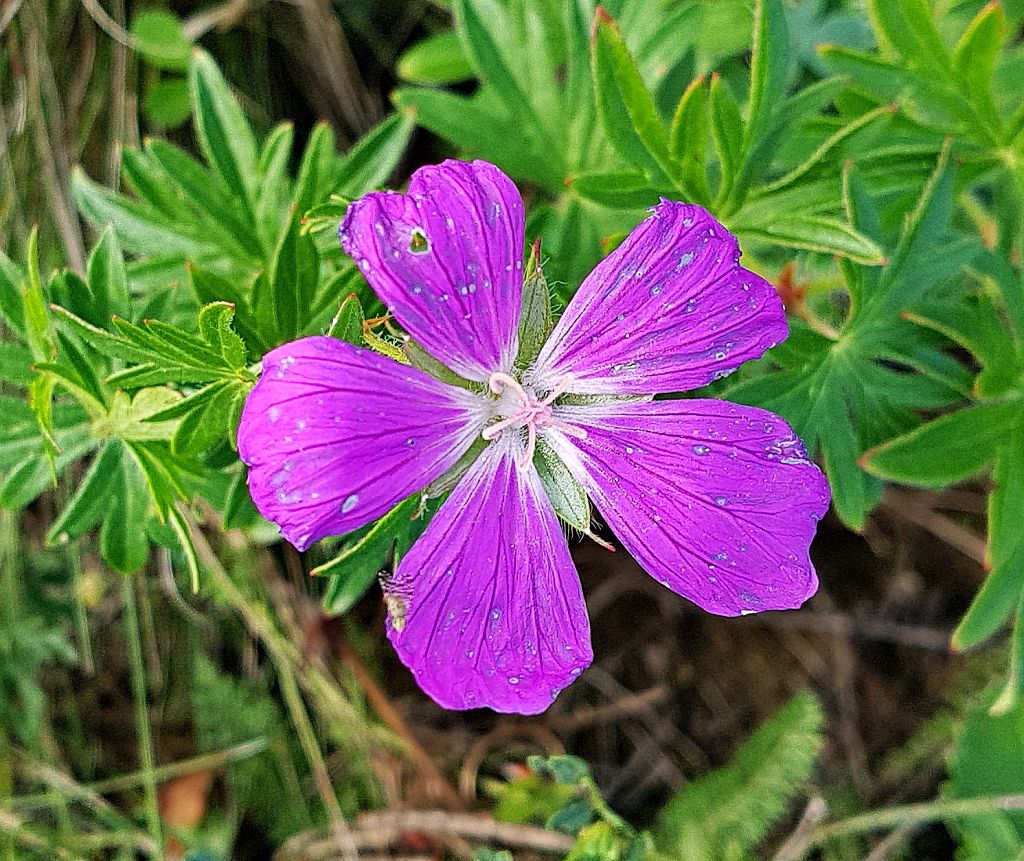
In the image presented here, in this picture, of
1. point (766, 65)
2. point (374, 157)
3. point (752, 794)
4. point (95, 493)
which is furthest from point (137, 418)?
point (752, 794)

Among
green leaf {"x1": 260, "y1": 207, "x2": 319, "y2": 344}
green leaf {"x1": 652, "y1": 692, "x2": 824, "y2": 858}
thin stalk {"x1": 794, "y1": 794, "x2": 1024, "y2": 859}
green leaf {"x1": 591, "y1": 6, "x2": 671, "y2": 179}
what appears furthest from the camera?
green leaf {"x1": 652, "y1": 692, "x2": 824, "y2": 858}

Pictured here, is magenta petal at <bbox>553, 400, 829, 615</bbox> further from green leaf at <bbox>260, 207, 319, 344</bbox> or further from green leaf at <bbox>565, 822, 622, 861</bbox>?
green leaf at <bbox>565, 822, 622, 861</bbox>

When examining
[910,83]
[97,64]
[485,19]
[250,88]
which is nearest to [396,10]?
[250,88]

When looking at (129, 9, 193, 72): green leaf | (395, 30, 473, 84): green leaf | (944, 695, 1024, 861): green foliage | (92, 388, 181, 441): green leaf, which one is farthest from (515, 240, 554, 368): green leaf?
(944, 695, 1024, 861): green foliage

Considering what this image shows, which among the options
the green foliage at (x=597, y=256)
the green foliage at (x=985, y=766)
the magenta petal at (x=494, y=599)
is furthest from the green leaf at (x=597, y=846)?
the green foliage at (x=985, y=766)

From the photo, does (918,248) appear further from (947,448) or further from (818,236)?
(947,448)

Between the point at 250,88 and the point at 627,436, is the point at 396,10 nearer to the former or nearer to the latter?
the point at 250,88
